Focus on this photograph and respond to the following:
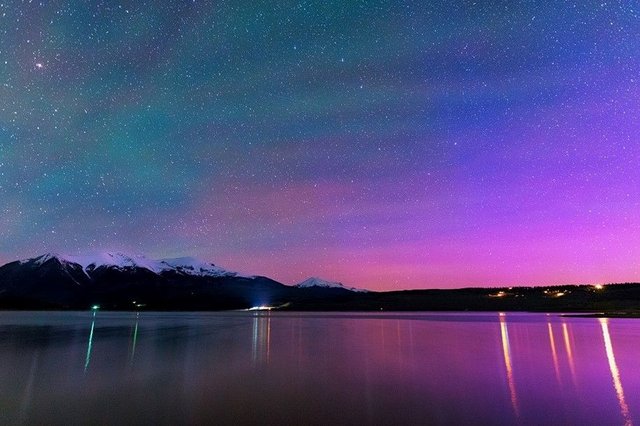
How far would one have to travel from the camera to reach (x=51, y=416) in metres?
18.3

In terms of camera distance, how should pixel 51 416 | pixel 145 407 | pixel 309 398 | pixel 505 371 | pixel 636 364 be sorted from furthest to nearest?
pixel 636 364, pixel 505 371, pixel 309 398, pixel 145 407, pixel 51 416

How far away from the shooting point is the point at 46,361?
116 ft

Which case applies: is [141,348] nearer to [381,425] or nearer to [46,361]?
[46,361]

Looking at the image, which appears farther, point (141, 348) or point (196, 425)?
point (141, 348)

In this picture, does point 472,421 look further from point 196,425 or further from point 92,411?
point 92,411

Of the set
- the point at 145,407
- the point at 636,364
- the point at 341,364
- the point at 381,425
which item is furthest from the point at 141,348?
the point at 636,364

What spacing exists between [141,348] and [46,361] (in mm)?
11720

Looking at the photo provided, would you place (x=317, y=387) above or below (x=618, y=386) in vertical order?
above

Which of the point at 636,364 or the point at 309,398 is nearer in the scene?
the point at 309,398

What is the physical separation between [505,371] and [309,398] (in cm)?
1583

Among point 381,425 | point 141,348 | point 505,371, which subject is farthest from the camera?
point 141,348

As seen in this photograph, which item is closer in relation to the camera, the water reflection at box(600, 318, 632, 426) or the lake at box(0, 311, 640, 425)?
the water reflection at box(600, 318, 632, 426)

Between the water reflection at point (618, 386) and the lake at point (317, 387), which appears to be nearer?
the water reflection at point (618, 386)

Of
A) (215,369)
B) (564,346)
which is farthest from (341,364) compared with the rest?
(564,346)
